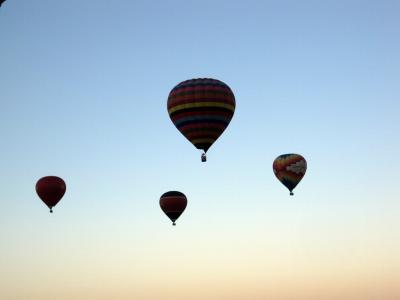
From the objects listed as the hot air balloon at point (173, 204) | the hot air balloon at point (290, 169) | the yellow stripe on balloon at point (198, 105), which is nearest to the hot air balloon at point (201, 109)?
the yellow stripe on balloon at point (198, 105)

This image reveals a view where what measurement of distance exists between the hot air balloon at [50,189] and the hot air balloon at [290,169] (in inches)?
841

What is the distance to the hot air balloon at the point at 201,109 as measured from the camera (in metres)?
57.0

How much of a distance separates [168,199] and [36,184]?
43.9 ft

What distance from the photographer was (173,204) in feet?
240

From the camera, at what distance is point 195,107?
57.0 meters

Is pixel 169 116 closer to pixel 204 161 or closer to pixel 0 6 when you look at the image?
pixel 204 161

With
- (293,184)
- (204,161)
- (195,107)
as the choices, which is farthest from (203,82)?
(293,184)

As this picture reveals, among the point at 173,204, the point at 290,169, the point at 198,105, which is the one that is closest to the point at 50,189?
the point at 173,204

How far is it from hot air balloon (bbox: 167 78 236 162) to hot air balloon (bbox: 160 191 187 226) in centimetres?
1615

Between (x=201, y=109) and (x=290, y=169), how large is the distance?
1788cm

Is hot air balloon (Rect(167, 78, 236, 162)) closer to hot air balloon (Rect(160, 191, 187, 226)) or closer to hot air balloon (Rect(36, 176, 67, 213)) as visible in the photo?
hot air balloon (Rect(160, 191, 187, 226))

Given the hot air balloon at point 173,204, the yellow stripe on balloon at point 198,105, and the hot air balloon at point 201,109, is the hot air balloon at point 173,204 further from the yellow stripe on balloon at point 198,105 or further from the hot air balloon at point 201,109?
the yellow stripe on balloon at point 198,105

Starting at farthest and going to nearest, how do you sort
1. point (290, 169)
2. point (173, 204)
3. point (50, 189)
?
1. point (173, 204)
2. point (290, 169)
3. point (50, 189)

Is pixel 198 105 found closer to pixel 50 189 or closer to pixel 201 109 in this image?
pixel 201 109
